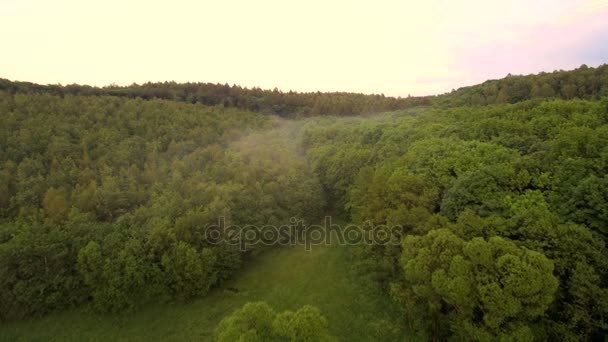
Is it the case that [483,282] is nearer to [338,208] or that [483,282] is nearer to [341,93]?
[338,208]

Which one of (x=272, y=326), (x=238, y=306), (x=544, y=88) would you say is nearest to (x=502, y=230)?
(x=272, y=326)

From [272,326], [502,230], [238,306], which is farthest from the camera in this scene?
[238,306]

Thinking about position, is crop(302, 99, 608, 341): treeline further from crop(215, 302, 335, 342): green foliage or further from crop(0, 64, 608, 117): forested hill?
crop(0, 64, 608, 117): forested hill

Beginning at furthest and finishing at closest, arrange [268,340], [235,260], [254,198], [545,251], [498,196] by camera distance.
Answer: [254,198] → [235,260] → [498,196] → [545,251] → [268,340]

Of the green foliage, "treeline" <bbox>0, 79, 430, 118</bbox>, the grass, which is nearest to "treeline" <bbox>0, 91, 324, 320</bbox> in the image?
the grass

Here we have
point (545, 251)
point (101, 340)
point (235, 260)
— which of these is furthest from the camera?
point (235, 260)

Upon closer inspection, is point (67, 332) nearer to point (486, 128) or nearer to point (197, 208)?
point (197, 208)

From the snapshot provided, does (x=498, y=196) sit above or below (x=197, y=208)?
above

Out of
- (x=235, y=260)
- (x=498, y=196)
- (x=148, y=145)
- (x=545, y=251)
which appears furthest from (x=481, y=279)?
(x=148, y=145)
